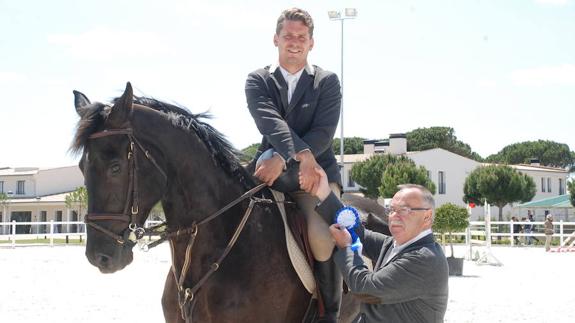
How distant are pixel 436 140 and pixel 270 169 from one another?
90493 millimetres

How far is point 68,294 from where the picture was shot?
1352 cm

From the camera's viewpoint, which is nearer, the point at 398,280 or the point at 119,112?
the point at 398,280

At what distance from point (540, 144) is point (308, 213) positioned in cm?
10203

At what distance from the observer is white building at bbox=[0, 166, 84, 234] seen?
63.0 metres

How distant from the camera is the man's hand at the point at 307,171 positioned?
4078 millimetres

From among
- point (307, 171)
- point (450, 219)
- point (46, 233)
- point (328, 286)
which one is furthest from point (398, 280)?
point (46, 233)

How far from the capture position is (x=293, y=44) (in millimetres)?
4453

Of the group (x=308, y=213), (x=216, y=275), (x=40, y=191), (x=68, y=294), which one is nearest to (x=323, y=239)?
(x=308, y=213)

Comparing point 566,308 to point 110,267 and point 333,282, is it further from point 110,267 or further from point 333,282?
point 110,267

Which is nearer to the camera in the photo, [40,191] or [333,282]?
[333,282]

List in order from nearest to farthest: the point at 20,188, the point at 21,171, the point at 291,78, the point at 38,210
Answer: the point at 291,78, the point at 38,210, the point at 20,188, the point at 21,171

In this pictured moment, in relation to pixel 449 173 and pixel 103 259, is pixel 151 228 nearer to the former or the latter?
pixel 103 259

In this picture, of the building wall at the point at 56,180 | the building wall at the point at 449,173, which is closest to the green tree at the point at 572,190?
the building wall at the point at 449,173

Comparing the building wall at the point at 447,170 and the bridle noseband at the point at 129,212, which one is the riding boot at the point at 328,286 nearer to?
the bridle noseband at the point at 129,212
